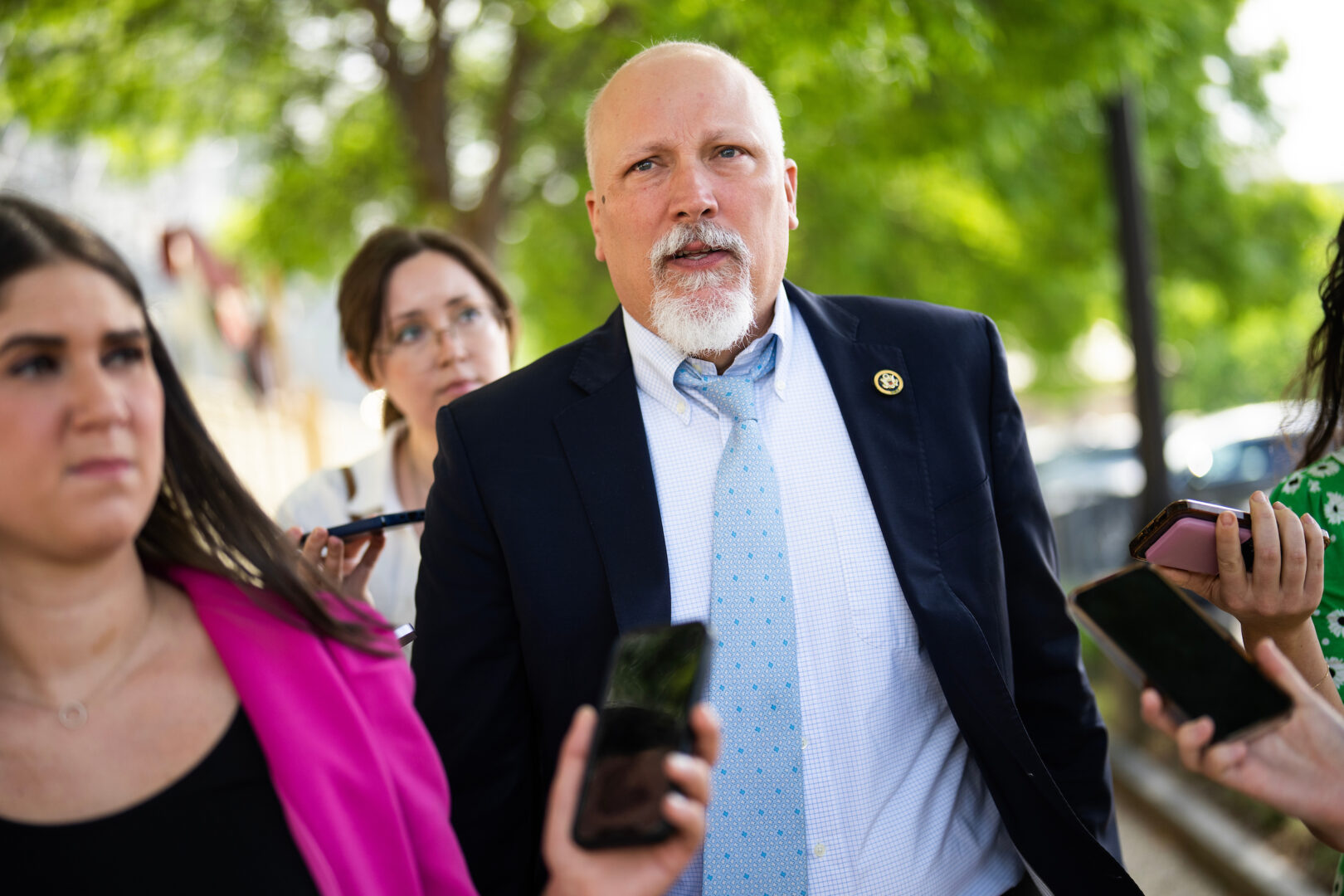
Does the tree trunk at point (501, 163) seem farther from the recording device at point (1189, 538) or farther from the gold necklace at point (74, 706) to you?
the gold necklace at point (74, 706)

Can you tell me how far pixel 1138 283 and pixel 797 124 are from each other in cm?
234

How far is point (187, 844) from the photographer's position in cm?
171

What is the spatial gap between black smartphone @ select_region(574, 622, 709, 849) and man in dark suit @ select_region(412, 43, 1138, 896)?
2.20 ft

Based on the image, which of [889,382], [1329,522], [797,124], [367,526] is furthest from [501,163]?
[1329,522]

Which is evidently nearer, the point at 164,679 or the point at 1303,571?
the point at 164,679

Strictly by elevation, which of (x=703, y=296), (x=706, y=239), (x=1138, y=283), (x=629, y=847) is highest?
(x=1138, y=283)

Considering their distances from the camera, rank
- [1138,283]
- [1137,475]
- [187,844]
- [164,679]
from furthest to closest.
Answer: [1137,475], [1138,283], [164,679], [187,844]

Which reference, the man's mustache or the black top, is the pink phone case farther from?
the black top

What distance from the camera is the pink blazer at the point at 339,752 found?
1786mm

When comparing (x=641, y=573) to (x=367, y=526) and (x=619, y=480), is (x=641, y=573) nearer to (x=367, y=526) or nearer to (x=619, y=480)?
(x=619, y=480)

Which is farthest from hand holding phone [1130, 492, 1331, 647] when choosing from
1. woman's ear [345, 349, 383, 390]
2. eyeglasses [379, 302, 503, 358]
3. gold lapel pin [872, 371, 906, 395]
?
woman's ear [345, 349, 383, 390]

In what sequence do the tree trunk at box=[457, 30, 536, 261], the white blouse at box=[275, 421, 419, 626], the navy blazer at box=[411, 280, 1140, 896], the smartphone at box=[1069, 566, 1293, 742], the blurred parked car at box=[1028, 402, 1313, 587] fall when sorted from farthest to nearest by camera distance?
the blurred parked car at box=[1028, 402, 1313, 587], the tree trunk at box=[457, 30, 536, 261], the white blouse at box=[275, 421, 419, 626], the navy blazer at box=[411, 280, 1140, 896], the smartphone at box=[1069, 566, 1293, 742]

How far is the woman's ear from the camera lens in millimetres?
3938

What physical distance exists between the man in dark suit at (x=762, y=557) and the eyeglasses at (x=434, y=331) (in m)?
0.98
